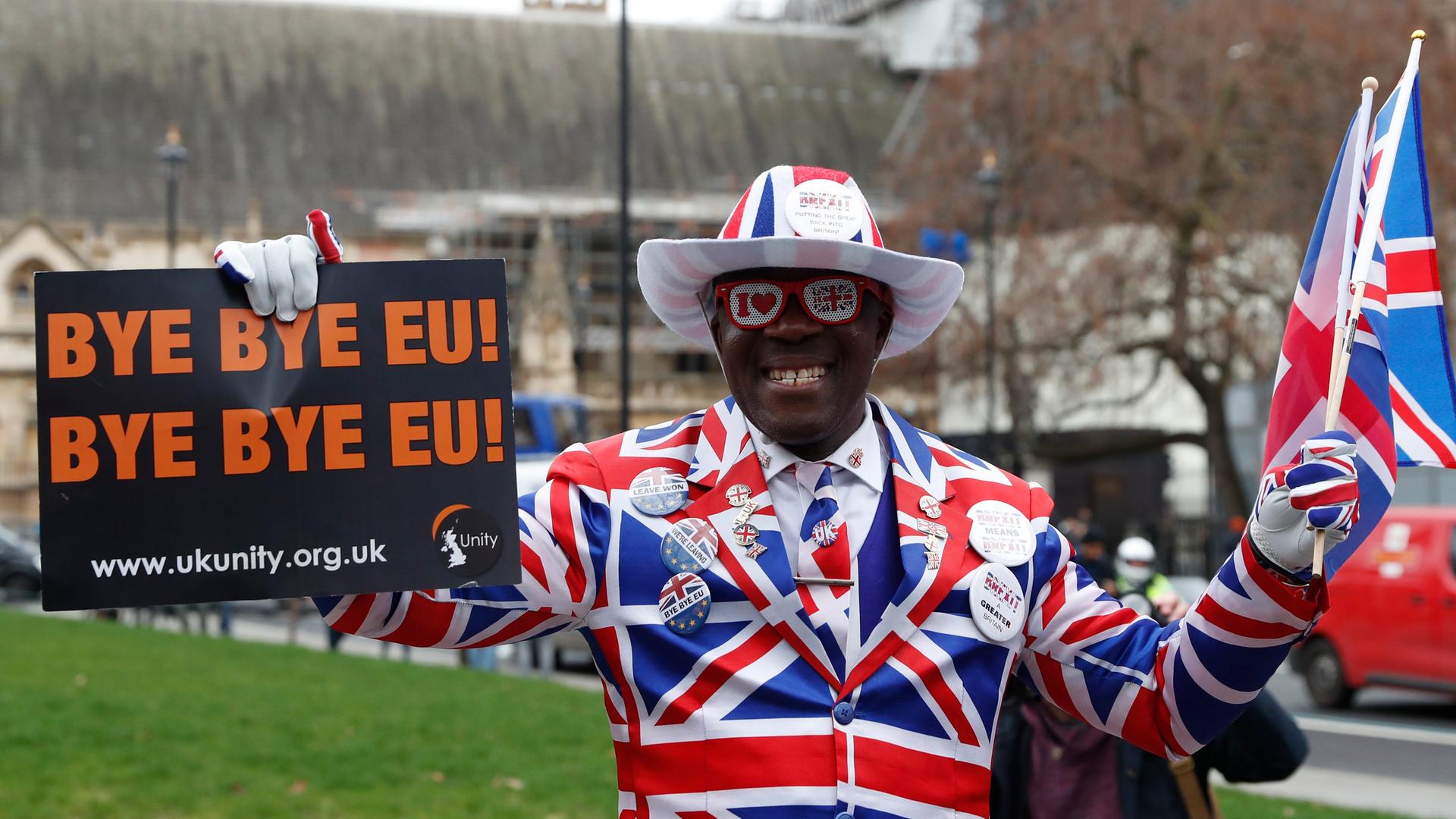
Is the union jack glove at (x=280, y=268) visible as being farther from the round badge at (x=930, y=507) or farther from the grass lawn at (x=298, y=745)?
the grass lawn at (x=298, y=745)

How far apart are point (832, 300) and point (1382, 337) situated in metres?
0.90

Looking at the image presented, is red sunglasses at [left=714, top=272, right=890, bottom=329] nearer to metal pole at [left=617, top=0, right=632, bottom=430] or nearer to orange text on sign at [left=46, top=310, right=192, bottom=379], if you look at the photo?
orange text on sign at [left=46, top=310, right=192, bottom=379]

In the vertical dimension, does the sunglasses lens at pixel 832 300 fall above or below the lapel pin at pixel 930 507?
above

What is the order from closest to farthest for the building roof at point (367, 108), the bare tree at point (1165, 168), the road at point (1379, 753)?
the road at point (1379, 753) → the bare tree at point (1165, 168) → the building roof at point (367, 108)

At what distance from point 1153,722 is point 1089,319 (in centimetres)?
2353

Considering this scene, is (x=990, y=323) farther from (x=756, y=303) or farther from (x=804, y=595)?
(x=804, y=595)

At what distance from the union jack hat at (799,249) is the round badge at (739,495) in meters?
0.37

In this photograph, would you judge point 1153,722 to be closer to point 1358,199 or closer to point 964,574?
point 964,574

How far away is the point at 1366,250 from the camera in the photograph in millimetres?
2770

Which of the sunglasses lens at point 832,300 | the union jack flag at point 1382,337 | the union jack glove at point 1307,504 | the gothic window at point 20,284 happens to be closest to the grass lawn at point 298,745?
the sunglasses lens at point 832,300

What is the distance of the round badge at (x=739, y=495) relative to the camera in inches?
113

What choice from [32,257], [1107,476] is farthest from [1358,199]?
[32,257]

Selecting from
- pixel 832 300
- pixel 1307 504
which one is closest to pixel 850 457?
pixel 832 300

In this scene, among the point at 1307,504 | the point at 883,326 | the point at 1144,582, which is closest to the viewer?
the point at 1307,504
